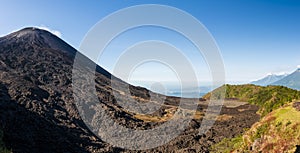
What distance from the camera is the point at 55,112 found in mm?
40219

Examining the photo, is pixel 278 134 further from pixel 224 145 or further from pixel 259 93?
pixel 259 93

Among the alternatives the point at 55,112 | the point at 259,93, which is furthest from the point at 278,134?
the point at 259,93

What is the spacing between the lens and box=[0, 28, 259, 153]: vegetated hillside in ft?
101

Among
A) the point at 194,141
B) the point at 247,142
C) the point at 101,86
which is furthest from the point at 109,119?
the point at 247,142

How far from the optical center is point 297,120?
22.2 metres

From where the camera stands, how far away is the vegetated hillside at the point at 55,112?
30688mm

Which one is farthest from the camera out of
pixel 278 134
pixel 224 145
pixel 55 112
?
pixel 55 112

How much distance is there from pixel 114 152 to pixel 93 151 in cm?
268

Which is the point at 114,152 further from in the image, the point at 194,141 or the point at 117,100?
the point at 117,100

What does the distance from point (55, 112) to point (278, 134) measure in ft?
102

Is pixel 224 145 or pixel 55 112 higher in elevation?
pixel 55 112

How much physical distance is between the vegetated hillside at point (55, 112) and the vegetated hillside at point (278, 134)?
9.26 m

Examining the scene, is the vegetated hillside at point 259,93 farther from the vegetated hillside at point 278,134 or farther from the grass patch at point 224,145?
the vegetated hillside at point 278,134

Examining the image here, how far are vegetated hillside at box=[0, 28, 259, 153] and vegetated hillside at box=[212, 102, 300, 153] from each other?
9.26 m
